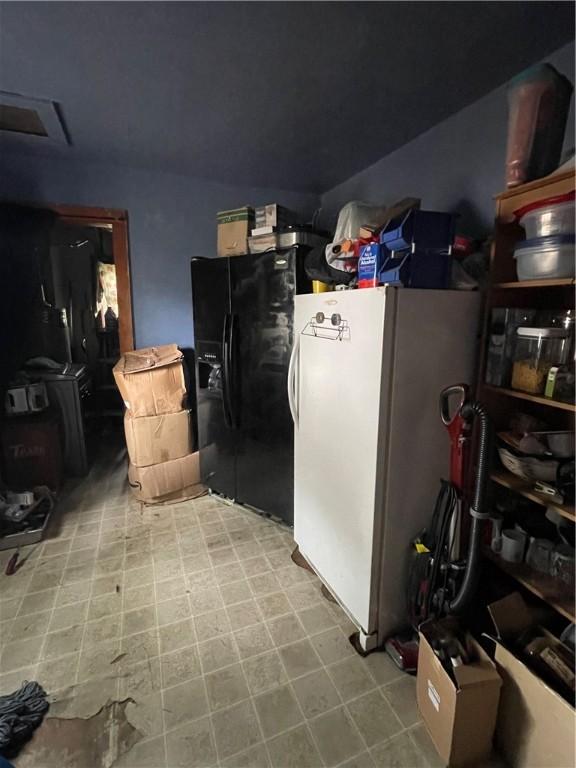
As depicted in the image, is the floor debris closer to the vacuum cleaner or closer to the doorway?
the vacuum cleaner

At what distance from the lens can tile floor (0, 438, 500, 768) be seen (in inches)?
49.0

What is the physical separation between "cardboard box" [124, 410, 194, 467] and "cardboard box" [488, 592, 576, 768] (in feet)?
7.16

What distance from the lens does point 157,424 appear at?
2.69 m

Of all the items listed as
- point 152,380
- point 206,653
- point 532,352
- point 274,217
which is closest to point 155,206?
point 274,217

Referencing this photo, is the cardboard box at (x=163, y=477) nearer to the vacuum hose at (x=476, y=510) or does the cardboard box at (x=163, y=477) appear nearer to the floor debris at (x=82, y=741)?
the floor debris at (x=82, y=741)

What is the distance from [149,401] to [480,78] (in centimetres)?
256

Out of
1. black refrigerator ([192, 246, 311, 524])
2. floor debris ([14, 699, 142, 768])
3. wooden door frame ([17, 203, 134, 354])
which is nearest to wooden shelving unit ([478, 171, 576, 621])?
black refrigerator ([192, 246, 311, 524])

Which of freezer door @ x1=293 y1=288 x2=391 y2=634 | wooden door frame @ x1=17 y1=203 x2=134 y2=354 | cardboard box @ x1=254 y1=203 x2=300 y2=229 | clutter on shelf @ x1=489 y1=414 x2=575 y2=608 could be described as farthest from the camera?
wooden door frame @ x1=17 y1=203 x2=134 y2=354

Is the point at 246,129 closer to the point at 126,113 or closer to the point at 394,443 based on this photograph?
the point at 126,113

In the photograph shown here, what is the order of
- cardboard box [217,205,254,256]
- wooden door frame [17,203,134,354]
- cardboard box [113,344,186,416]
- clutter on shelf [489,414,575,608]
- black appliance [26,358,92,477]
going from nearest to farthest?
clutter on shelf [489,414,575,608], cardboard box [217,205,254,256], cardboard box [113,344,186,416], wooden door frame [17,203,134,354], black appliance [26,358,92,477]

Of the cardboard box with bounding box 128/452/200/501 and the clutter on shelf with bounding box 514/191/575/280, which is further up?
the clutter on shelf with bounding box 514/191/575/280

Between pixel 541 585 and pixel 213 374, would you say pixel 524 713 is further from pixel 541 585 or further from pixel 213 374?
pixel 213 374

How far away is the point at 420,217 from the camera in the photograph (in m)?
1.35

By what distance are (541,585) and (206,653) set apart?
1320mm
